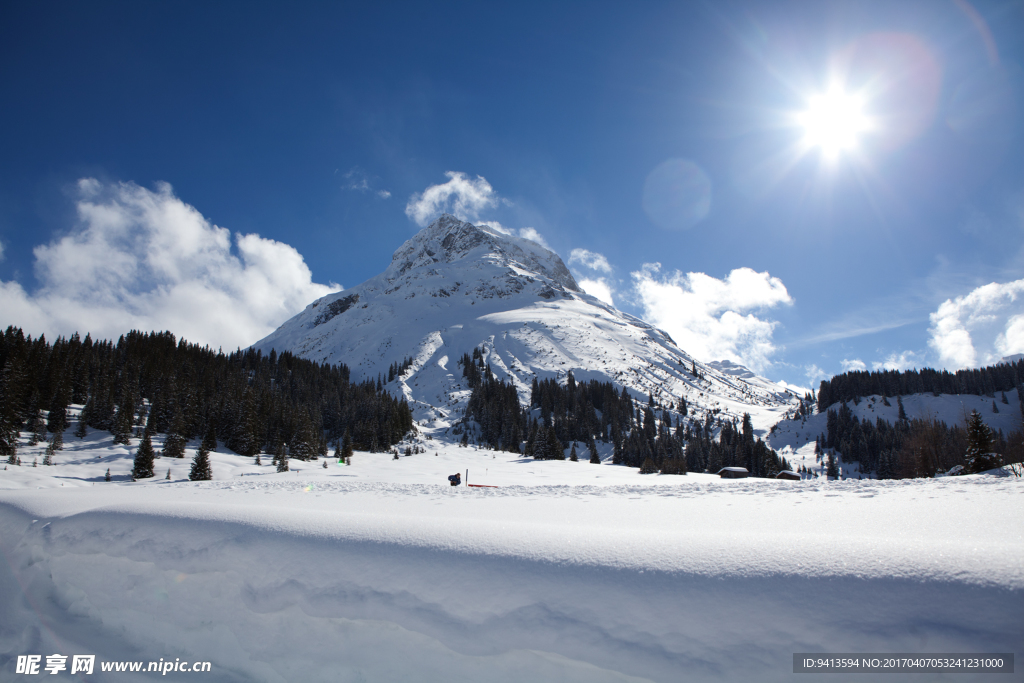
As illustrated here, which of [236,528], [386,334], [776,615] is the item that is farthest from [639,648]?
[386,334]

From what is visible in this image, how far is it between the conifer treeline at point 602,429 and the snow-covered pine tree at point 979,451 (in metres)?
18.3

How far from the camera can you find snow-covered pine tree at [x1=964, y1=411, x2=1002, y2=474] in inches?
941

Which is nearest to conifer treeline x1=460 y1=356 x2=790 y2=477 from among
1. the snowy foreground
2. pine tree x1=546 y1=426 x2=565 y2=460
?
pine tree x1=546 y1=426 x2=565 y2=460

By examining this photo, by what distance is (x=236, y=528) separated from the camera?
6555mm

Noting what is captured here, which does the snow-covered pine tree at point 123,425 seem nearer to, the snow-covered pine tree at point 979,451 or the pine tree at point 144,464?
the pine tree at point 144,464

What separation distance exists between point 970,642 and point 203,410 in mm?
58396

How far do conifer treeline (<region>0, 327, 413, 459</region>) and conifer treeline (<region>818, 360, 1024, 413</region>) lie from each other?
560ft

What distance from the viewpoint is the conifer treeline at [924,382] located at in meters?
151

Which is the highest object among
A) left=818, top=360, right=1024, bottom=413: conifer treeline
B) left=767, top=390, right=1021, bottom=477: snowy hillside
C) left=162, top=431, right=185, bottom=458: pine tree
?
left=818, top=360, right=1024, bottom=413: conifer treeline

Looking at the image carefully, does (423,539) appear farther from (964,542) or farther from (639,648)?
(964,542)

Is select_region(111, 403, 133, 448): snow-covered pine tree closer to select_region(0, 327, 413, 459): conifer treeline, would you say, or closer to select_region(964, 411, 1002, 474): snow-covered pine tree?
select_region(0, 327, 413, 459): conifer treeline

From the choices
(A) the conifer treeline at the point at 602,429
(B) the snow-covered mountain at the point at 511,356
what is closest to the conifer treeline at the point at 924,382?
(B) the snow-covered mountain at the point at 511,356

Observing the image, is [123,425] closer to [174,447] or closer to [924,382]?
[174,447]

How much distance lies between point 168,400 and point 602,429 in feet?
270
